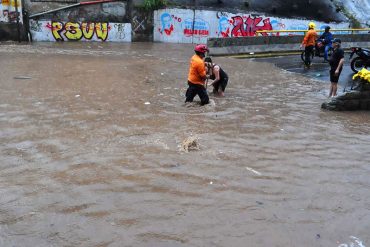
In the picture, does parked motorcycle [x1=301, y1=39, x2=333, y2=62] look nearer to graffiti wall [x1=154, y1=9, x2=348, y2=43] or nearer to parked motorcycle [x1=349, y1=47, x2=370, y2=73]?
parked motorcycle [x1=349, y1=47, x2=370, y2=73]

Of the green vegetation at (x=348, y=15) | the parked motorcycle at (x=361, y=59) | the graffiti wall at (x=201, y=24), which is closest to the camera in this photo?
the parked motorcycle at (x=361, y=59)

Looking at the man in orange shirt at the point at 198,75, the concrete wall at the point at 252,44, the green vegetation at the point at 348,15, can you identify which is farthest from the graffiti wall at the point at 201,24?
the man in orange shirt at the point at 198,75

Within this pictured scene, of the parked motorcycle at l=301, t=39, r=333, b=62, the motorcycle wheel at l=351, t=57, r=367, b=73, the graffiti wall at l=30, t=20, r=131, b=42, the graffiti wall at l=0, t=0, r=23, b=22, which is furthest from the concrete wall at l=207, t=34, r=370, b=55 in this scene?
the graffiti wall at l=0, t=0, r=23, b=22

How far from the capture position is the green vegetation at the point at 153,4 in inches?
949

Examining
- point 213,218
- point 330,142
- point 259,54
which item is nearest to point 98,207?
point 213,218

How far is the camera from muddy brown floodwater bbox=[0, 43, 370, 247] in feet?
13.7

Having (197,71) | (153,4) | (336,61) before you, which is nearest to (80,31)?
(153,4)

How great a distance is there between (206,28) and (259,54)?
754 centimetres

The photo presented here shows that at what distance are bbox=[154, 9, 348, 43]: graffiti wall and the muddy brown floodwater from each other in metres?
15.0

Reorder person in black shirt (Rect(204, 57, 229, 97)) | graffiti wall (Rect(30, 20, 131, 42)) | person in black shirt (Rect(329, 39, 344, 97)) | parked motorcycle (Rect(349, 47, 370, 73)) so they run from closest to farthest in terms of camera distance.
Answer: person in black shirt (Rect(204, 57, 229, 97)) → person in black shirt (Rect(329, 39, 344, 97)) → parked motorcycle (Rect(349, 47, 370, 73)) → graffiti wall (Rect(30, 20, 131, 42))

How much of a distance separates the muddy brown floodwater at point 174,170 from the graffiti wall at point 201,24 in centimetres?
1500

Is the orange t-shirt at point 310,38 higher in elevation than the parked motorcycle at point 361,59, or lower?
higher

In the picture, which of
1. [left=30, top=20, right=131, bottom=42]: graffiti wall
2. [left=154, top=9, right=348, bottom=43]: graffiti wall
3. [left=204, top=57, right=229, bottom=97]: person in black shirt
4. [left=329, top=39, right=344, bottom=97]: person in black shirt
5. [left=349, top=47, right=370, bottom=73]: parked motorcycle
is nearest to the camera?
[left=204, top=57, right=229, bottom=97]: person in black shirt

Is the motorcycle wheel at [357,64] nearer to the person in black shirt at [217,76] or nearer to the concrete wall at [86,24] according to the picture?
the person in black shirt at [217,76]
